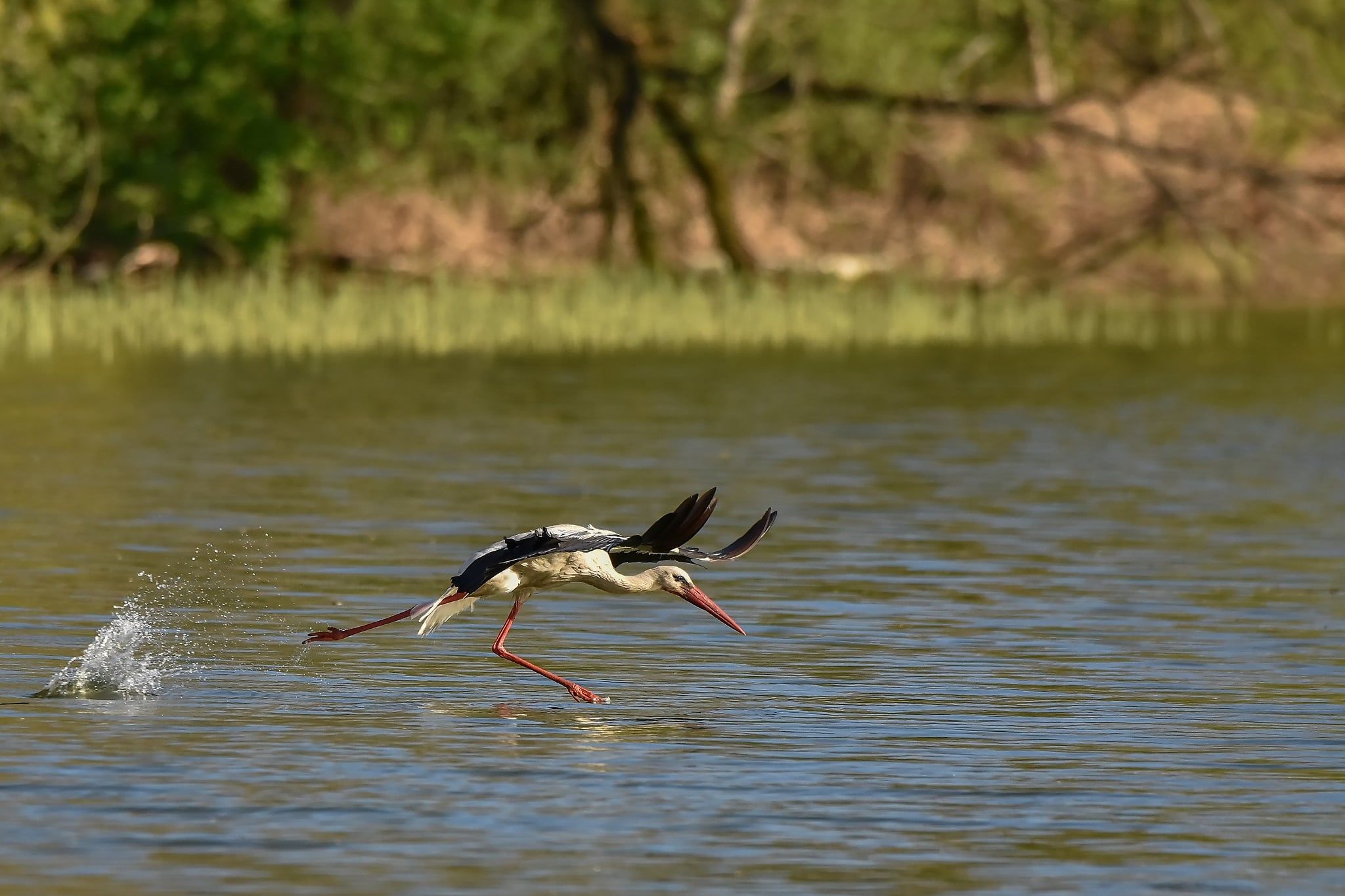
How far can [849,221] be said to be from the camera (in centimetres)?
4731

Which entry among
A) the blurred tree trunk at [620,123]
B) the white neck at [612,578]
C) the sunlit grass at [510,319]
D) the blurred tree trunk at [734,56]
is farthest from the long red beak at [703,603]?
the blurred tree trunk at [620,123]

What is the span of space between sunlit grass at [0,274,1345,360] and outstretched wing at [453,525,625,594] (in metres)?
20.2

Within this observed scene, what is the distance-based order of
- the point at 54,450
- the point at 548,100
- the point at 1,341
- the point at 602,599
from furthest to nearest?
the point at 548,100 < the point at 1,341 < the point at 54,450 < the point at 602,599

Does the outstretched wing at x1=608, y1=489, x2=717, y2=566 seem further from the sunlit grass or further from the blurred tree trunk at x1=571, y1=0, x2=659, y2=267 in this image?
the blurred tree trunk at x1=571, y1=0, x2=659, y2=267

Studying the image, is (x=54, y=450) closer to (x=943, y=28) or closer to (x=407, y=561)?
(x=407, y=561)

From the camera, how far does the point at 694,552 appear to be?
10086 millimetres

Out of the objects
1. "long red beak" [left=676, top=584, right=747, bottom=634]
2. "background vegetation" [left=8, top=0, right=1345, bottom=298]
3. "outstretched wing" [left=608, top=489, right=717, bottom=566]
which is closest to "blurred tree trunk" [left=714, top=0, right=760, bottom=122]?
"background vegetation" [left=8, top=0, right=1345, bottom=298]

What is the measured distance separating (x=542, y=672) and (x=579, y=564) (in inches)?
16.0

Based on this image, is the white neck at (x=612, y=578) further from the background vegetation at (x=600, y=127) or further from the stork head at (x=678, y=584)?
the background vegetation at (x=600, y=127)

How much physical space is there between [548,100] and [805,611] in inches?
1186

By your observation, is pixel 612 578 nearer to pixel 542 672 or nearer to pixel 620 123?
pixel 542 672

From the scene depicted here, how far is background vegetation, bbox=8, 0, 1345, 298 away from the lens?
3759 cm

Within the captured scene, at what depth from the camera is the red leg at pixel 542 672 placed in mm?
10031

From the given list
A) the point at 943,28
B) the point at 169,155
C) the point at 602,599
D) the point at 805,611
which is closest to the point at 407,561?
the point at 602,599
